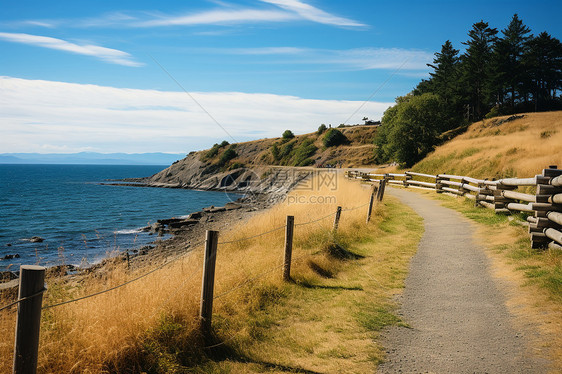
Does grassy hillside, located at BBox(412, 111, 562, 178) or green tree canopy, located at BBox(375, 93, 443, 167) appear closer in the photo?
grassy hillside, located at BBox(412, 111, 562, 178)

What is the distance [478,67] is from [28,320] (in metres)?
72.3

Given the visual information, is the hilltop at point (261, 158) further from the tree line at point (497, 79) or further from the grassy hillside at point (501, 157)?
the grassy hillside at point (501, 157)

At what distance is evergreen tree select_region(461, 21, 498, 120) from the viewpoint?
61844 millimetres

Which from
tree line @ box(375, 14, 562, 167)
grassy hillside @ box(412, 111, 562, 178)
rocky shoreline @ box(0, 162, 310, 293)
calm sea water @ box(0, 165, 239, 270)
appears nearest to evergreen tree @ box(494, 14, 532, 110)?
tree line @ box(375, 14, 562, 167)

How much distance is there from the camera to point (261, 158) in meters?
102

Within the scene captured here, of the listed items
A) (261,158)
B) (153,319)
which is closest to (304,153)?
(261,158)

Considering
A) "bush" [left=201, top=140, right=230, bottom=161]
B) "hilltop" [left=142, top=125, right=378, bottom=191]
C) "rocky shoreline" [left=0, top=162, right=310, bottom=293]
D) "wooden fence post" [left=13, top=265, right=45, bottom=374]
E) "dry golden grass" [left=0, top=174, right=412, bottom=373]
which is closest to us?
"wooden fence post" [left=13, top=265, right=45, bottom=374]

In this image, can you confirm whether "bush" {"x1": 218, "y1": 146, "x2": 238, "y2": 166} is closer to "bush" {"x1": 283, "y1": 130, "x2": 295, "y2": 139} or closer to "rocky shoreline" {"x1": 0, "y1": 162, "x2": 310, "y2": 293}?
"rocky shoreline" {"x1": 0, "y1": 162, "x2": 310, "y2": 293}

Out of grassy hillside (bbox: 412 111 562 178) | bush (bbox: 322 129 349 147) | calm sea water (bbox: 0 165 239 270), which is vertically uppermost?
bush (bbox: 322 129 349 147)

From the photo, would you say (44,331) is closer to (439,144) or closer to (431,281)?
(431,281)

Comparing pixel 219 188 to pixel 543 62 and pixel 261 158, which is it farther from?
pixel 543 62

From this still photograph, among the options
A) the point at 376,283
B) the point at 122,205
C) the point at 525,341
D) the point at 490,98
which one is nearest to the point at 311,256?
the point at 376,283

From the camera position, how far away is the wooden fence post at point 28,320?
365 centimetres

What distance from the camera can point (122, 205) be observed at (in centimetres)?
5384
